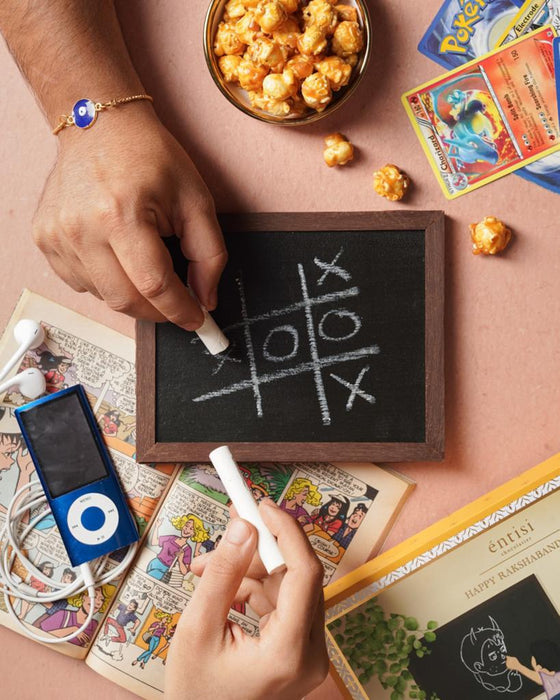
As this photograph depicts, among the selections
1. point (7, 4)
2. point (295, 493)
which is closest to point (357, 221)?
point (295, 493)

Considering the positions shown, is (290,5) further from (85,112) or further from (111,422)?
(111,422)

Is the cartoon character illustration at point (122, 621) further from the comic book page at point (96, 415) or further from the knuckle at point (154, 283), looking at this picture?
the knuckle at point (154, 283)

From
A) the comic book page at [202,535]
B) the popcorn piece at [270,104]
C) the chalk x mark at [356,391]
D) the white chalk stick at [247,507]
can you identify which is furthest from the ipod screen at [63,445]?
the popcorn piece at [270,104]

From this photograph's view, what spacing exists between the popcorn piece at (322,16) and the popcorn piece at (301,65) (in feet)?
0.11

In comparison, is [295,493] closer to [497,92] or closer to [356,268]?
[356,268]

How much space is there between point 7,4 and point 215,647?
728mm

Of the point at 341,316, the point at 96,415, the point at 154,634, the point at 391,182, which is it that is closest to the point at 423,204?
the point at 391,182

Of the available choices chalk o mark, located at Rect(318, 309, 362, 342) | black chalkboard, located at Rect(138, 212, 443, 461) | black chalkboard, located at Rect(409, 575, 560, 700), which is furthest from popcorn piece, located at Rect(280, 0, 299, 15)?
black chalkboard, located at Rect(409, 575, 560, 700)

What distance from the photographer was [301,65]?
73 cm

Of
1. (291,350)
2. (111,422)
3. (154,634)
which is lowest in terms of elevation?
(154,634)

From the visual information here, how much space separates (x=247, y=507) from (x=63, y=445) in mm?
282

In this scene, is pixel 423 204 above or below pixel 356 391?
above

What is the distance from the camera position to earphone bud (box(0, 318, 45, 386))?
33.1 inches

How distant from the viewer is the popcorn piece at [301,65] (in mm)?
727
